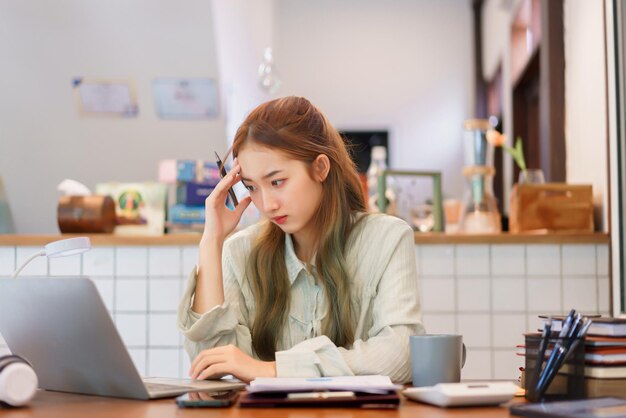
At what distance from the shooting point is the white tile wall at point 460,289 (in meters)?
3.10

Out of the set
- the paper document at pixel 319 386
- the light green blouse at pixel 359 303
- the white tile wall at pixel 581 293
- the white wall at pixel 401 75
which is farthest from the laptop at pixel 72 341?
the white wall at pixel 401 75

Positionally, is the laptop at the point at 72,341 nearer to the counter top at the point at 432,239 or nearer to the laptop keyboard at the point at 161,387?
the laptop keyboard at the point at 161,387

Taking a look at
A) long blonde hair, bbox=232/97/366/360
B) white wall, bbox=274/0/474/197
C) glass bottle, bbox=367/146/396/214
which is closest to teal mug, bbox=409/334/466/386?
long blonde hair, bbox=232/97/366/360

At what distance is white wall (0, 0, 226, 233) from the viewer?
397 cm

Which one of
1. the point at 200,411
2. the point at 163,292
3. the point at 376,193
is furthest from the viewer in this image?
the point at 376,193

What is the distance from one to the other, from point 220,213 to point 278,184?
0.60 feet

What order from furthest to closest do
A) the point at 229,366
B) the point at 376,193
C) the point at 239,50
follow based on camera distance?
the point at 239,50, the point at 376,193, the point at 229,366

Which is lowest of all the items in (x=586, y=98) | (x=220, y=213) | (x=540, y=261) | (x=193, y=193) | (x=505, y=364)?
(x=505, y=364)

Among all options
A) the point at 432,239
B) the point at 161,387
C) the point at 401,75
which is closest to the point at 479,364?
the point at 432,239

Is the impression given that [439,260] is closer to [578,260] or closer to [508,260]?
[508,260]

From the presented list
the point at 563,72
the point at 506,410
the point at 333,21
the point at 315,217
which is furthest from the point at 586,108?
the point at 333,21

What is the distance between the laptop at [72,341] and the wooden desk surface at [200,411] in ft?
0.17

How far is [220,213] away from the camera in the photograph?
6.15 feet

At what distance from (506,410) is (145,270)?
2.21 metres
